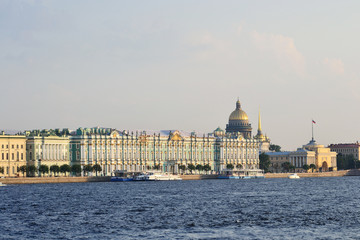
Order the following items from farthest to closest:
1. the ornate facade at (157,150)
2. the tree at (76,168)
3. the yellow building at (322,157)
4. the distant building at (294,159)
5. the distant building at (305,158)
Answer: the yellow building at (322,157) → the distant building at (305,158) → the distant building at (294,159) → the ornate facade at (157,150) → the tree at (76,168)

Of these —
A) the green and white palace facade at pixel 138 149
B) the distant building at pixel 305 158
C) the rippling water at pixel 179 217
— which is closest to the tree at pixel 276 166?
the distant building at pixel 305 158

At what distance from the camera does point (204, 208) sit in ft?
173

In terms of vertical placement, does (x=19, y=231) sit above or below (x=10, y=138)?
below

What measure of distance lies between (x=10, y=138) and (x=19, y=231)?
229ft

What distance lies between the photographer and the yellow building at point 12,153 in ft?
353

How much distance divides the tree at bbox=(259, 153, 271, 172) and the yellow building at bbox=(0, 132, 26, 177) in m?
54.2

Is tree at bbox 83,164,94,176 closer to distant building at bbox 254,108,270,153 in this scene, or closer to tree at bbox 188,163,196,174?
tree at bbox 188,163,196,174

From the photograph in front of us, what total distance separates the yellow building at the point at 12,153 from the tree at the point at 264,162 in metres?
54.2

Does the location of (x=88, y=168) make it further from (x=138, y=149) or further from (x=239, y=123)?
(x=239, y=123)

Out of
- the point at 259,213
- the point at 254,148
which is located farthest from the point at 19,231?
the point at 254,148

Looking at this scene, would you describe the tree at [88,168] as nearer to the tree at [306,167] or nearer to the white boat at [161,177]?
the white boat at [161,177]

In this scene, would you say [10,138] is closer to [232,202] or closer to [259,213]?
[232,202]

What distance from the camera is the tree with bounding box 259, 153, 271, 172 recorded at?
6078 inches

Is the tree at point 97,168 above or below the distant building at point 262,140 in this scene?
below
